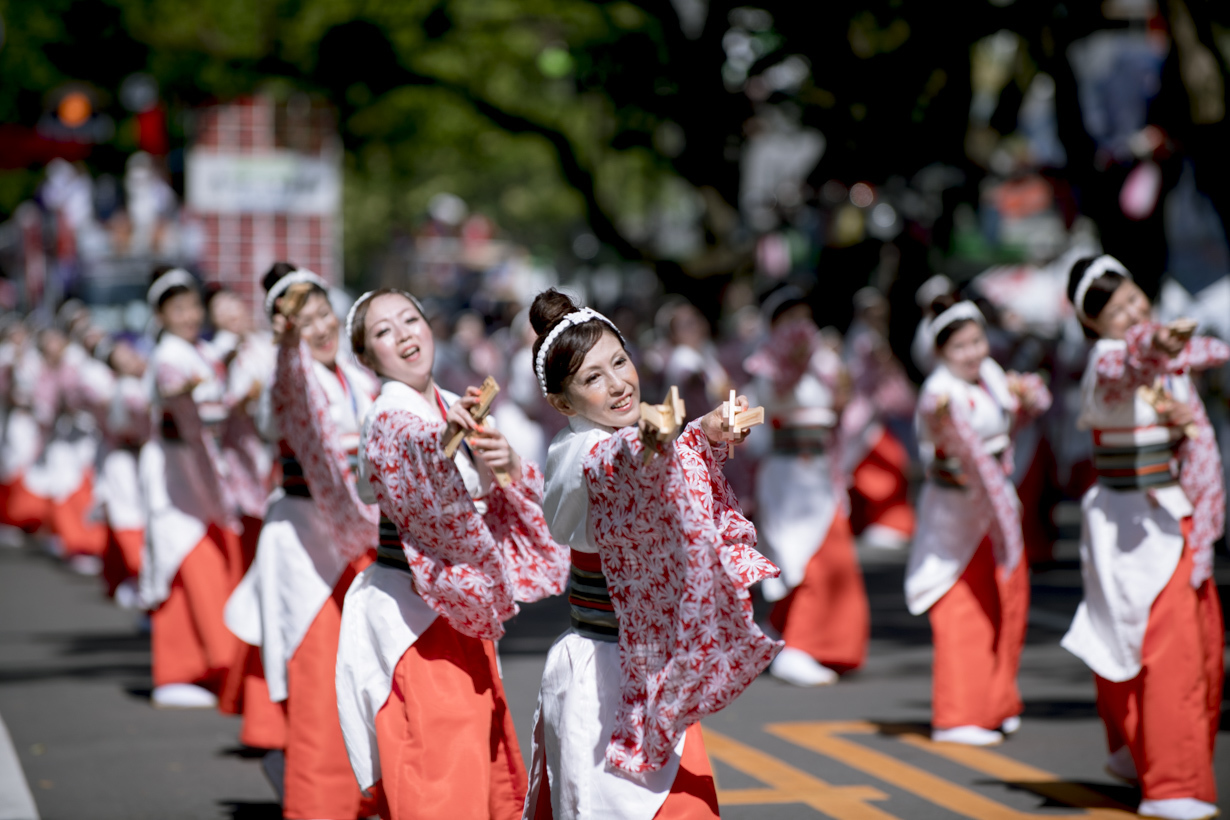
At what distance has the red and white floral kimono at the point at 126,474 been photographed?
10.4 metres

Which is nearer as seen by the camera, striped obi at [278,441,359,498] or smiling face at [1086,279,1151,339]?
striped obi at [278,441,359,498]

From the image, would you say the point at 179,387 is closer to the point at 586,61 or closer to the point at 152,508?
the point at 152,508

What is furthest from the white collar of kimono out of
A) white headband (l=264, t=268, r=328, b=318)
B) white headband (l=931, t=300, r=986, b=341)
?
white headband (l=931, t=300, r=986, b=341)

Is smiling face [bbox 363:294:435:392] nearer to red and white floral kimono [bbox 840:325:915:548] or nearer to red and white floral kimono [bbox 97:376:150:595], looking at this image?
red and white floral kimono [bbox 97:376:150:595]

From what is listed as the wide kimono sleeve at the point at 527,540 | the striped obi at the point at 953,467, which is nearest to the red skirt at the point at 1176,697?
the striped obi at the point at 953,467

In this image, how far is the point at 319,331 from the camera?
5852mm

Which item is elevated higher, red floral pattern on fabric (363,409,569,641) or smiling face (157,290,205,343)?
smiling face (157,290,205,343)

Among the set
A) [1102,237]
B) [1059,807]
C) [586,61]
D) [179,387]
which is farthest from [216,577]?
[586,61]

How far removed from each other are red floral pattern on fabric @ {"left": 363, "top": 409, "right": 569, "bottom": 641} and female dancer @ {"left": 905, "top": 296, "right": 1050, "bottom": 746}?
107 inches

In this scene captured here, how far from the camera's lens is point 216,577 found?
816 centimetres

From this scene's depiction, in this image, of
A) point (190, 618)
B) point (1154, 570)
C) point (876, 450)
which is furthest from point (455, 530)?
point (876, 450)

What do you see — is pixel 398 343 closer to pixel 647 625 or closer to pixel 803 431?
pixel 647 625

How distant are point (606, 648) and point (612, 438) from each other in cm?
55

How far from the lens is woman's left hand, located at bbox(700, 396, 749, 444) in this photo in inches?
144
